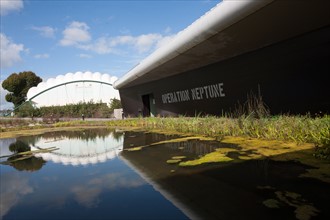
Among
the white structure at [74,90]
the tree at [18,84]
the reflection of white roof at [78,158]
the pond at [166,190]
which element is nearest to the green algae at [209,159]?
the pond at [166,190]

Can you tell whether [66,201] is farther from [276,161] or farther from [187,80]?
[187,80]

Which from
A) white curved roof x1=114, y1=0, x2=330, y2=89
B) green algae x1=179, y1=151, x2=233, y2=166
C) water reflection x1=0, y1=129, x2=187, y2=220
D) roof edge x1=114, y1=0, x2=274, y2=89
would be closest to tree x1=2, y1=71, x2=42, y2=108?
roof edge x1=114, y1=0, x2=274, y2=89

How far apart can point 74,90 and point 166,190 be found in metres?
48.6

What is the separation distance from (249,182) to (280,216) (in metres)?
1.28

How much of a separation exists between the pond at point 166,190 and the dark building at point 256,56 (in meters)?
3.78

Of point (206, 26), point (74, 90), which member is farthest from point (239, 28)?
point (74, 90)

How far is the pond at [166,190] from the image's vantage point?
136 inches

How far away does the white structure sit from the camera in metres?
49.1

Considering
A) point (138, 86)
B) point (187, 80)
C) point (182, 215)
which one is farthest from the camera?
point (138, 86)

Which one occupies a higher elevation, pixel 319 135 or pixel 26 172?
pixel 319 135

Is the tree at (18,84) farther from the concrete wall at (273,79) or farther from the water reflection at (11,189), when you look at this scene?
the water reflection at (11,189)

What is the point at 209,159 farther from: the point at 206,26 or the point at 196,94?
the point at 196,94

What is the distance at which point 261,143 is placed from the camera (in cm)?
745

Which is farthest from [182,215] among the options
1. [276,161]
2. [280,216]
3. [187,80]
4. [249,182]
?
[187,80]
